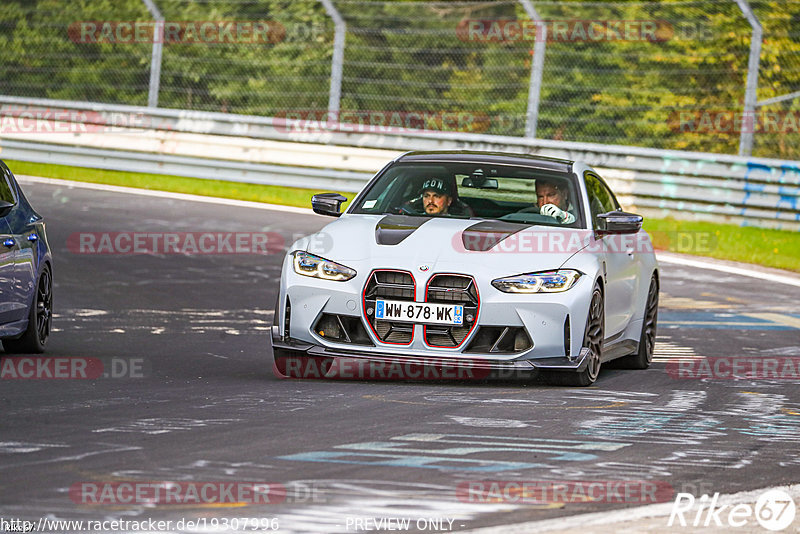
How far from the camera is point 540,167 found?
10.5 m

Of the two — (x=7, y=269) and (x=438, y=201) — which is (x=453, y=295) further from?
(x=7, y=269)

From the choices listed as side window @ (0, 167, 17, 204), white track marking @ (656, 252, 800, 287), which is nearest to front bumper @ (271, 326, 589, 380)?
side window @ (0, 167, 17, 204)

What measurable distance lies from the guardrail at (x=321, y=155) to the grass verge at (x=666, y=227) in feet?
0.52

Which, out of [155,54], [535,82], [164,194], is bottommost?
[164,194]

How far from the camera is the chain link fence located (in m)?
26.3

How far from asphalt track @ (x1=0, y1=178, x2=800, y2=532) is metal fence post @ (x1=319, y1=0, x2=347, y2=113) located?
10294 millimetres

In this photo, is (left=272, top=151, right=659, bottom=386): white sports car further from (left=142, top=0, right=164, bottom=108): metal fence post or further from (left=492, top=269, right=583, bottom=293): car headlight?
(left=142, top=0, right=164, bottom=108): metal fence post

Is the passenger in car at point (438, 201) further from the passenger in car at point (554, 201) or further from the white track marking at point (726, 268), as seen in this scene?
the white track marking at point (726, 268)

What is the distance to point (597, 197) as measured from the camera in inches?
425

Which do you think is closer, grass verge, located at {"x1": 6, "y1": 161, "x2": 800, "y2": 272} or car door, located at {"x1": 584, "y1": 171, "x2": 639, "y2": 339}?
car door, located at {"x1": 584, "y1": 171, "x2": 639, "y2": 339}

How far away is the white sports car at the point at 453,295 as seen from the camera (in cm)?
897

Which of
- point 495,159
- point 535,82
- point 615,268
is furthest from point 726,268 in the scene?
point 615,268

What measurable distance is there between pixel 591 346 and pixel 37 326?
3823 millimetres

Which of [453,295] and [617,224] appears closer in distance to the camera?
[453,295]
